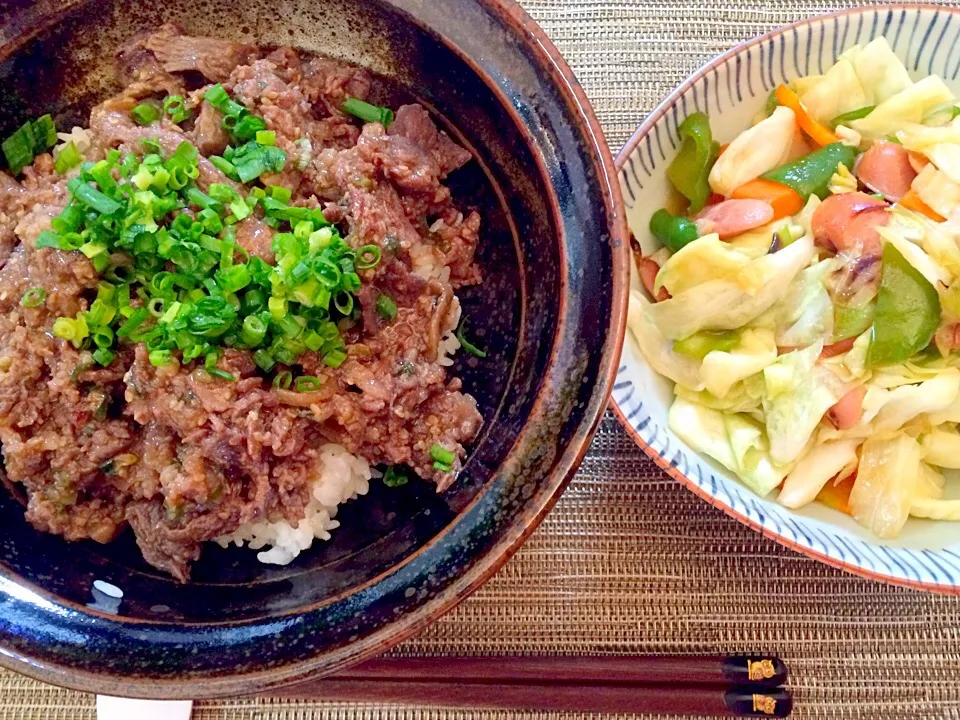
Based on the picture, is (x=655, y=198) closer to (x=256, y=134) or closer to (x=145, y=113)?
(x=256, y=134)

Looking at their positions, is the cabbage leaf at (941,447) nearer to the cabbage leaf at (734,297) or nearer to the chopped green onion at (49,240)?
the cabbage leaf at (734,297)

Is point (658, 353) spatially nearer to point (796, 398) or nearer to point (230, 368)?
point (796, 398)

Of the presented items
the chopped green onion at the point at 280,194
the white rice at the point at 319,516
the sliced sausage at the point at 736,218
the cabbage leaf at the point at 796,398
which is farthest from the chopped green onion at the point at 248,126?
the cabbage leaf at the point at 796,398

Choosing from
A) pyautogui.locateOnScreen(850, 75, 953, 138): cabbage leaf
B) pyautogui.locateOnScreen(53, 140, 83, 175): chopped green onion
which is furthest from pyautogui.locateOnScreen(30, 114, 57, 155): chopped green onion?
pyautogui.locateOnScreen(850, 75, 953, 138): cabbage leaf

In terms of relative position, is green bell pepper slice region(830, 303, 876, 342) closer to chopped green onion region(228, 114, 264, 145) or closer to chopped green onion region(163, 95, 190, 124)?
chopped green onion region(228, 114, 264, 145)

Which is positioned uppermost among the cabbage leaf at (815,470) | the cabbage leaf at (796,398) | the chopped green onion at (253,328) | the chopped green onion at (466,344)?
the chopped green onion at (253,328)

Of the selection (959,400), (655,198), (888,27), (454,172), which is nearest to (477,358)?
(454,172)
